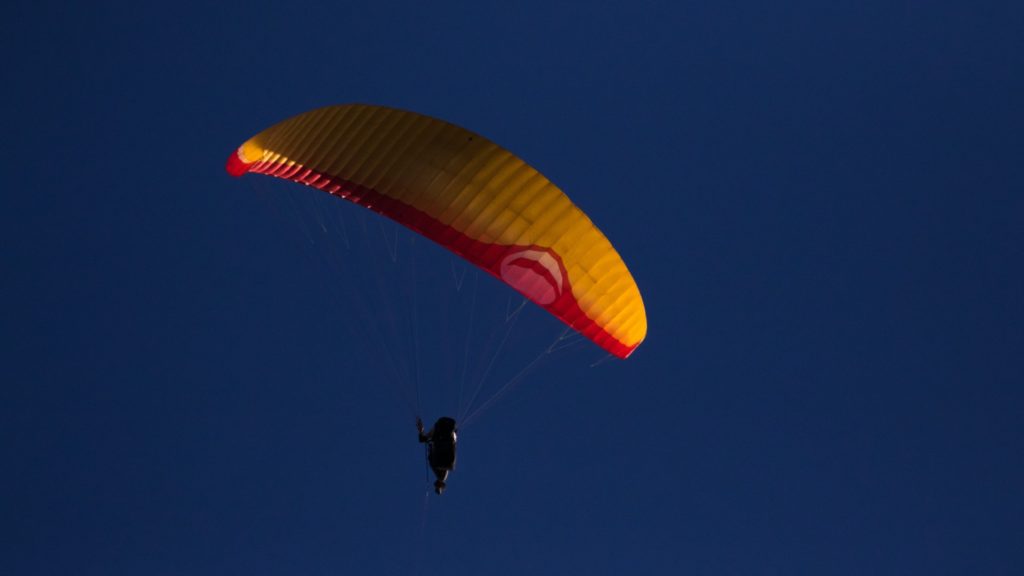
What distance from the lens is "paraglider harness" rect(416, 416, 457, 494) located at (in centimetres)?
2333

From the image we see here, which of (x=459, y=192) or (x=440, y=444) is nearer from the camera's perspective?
(x=459, y=192)

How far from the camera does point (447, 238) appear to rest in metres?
22.0

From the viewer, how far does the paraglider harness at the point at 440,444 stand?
23328 mm

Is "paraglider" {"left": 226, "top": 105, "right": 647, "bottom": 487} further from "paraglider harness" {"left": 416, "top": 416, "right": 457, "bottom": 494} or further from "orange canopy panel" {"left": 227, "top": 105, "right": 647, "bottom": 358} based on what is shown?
"paraglider harness" {"left": 416, "top": 416, "right": 457, "bottom": 494}

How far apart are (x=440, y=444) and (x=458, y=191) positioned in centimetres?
374

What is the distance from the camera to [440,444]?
23.3 meters

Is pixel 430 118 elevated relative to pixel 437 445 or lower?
elevated

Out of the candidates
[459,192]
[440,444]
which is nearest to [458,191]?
[459,192]

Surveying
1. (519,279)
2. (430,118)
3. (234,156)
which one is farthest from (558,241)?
(234,156)

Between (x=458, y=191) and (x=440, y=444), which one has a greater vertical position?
(x=458, y=191)

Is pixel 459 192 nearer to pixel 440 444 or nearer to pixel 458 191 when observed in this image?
pixel 458 191

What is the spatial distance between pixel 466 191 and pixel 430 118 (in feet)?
3.45

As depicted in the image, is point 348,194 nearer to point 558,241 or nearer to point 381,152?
point 381,152

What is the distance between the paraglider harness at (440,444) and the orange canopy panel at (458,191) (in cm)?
234
